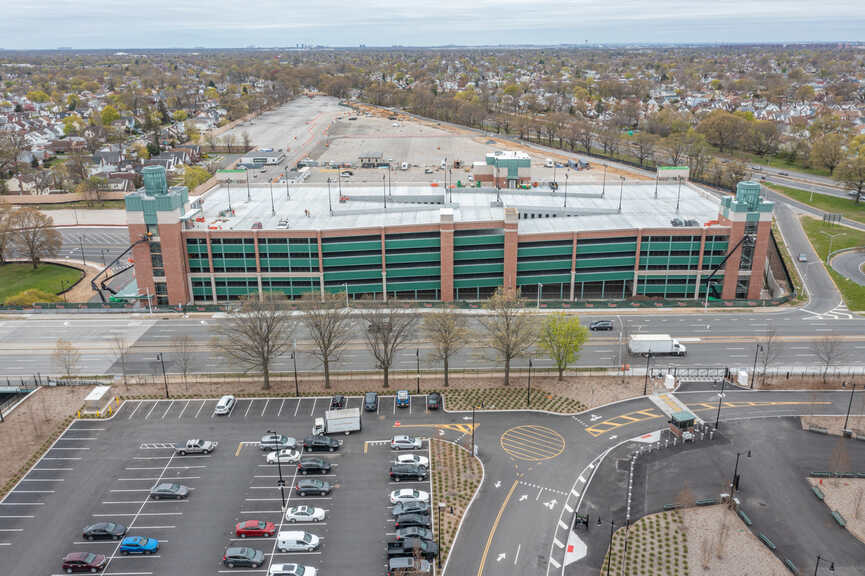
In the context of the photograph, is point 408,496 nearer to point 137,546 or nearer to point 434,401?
point 434,401

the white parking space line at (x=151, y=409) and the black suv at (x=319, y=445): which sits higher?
the black suv at (x=319, y=445)

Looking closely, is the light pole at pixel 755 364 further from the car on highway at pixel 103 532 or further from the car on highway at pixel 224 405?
the car on highway at pixel 103 532

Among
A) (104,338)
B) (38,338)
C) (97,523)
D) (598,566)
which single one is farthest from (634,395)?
(38,338)

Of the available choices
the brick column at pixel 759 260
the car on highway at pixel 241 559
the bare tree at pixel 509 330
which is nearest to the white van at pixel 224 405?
the car on highway at pixel 241 559

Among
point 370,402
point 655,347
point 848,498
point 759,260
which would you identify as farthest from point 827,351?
point 370,402

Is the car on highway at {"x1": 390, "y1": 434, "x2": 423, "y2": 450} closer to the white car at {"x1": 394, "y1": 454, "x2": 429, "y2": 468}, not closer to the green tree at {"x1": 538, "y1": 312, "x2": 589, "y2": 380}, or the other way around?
the white car at {"x1": 394, "y1": 454, "x2": 429, "y2": 468}

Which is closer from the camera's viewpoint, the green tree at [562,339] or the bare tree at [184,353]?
the green tree at [562,339]

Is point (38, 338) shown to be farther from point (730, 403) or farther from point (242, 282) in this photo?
point (730, 403)
